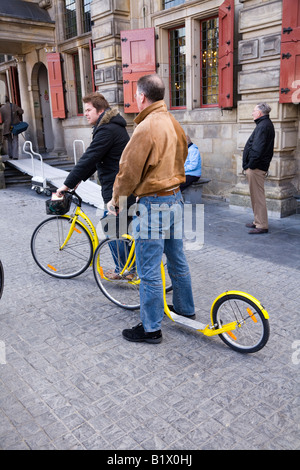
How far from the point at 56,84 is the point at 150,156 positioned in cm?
1196

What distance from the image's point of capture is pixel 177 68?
33.1ft

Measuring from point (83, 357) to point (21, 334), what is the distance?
0.72 m

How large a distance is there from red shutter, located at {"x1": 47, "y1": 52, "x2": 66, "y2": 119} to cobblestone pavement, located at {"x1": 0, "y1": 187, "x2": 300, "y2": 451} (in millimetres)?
10295

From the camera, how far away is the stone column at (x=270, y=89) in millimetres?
7047

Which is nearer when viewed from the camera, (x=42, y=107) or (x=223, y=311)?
(x=223, y=311)

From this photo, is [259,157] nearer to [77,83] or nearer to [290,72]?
[290,72]

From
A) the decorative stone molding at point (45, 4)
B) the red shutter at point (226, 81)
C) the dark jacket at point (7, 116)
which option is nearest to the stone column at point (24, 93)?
the decorative stone molding at point (45, 4)

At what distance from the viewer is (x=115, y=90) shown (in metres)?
10.9

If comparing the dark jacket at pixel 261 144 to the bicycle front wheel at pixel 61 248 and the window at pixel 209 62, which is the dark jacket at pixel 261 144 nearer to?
the window at pixel 209 62

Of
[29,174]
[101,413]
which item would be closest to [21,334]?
[101,413]

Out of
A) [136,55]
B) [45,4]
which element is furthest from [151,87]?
[45,4]

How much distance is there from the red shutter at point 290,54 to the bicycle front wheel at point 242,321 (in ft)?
16.2

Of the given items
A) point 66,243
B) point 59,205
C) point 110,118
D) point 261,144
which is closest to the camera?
point 110,118

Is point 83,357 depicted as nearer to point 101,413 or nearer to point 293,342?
point 101,413
